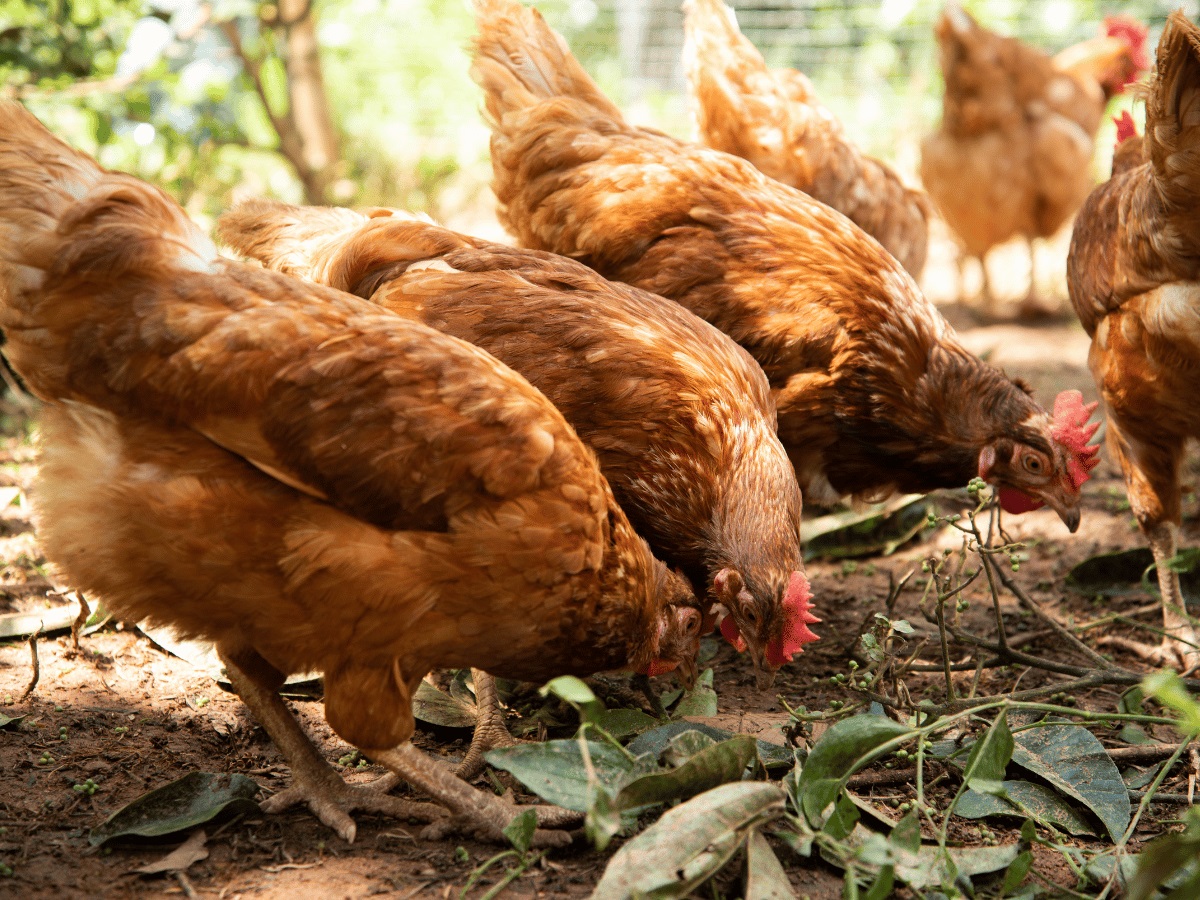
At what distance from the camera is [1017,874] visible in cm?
200

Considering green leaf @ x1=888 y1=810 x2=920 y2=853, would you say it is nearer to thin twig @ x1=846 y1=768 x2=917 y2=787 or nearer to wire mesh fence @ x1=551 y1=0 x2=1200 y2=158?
thin twig @ x1=846 y1=768 x2=917 y2=787

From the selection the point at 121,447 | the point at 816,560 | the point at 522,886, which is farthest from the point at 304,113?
the point at 522,886

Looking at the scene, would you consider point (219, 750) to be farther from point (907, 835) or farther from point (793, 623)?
point (907, 835)

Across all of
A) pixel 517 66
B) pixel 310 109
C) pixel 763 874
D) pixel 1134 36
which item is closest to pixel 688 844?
pixel 763 874

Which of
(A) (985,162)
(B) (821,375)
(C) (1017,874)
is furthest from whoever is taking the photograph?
(A) (985,162)

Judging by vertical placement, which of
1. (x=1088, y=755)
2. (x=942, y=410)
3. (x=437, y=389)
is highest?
(x=437, y=389)

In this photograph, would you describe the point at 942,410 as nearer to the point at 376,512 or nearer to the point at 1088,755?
the point at 1088,755

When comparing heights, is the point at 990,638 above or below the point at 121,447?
below

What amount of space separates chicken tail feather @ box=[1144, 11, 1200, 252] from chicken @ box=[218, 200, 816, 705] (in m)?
1.27

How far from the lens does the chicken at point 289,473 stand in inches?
80.9

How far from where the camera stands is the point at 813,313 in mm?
3291

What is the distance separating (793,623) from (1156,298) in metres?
1.57

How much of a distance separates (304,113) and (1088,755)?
707cm

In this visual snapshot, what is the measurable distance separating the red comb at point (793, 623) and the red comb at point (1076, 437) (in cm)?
117
